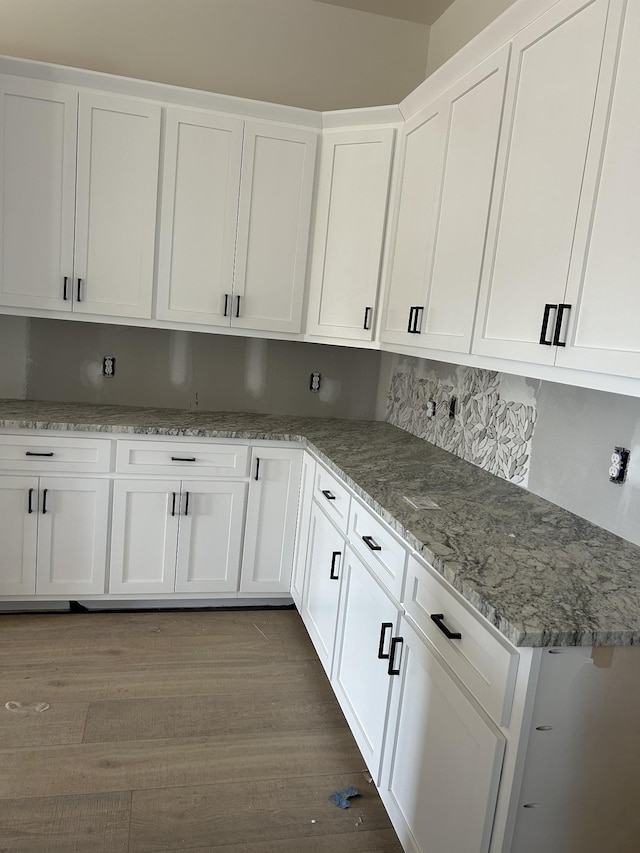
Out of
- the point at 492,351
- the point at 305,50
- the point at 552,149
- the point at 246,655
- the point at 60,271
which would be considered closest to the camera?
the point at 552,149


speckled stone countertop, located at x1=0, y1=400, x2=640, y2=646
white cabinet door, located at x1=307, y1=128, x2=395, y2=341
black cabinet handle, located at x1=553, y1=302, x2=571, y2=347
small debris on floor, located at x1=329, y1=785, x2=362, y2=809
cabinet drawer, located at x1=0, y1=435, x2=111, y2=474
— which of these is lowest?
small debris on floor, located at x1=329, y1=785, x2=362, y2=809

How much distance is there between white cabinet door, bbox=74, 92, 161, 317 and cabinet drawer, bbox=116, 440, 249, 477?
0.67 meters

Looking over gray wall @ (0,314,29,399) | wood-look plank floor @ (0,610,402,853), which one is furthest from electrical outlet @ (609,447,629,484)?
gray wall @ (0,314,29,399)

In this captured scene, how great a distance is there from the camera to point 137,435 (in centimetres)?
289

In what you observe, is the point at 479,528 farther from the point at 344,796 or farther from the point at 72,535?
the point at 72,535

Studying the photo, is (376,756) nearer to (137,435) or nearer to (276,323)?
(137,435)

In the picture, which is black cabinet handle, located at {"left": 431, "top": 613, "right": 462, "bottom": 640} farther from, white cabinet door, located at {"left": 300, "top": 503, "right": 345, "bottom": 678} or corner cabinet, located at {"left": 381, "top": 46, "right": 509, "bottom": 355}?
corner cabinet, located at {"left": 381, "top": 46, "right": 509, "bottom": 355}

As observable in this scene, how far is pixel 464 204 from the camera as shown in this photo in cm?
225

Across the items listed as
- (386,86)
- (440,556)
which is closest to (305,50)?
(386,86)

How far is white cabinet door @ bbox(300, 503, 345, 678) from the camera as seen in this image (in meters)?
2.40

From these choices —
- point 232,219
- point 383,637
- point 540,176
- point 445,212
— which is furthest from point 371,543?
point 232,219

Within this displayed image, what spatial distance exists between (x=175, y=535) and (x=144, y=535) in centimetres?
14

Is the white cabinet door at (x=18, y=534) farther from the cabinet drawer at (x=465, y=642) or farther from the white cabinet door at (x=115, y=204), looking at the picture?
the cabinet drawer at (x=465, y=642)

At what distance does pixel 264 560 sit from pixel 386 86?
2632 millimetres
